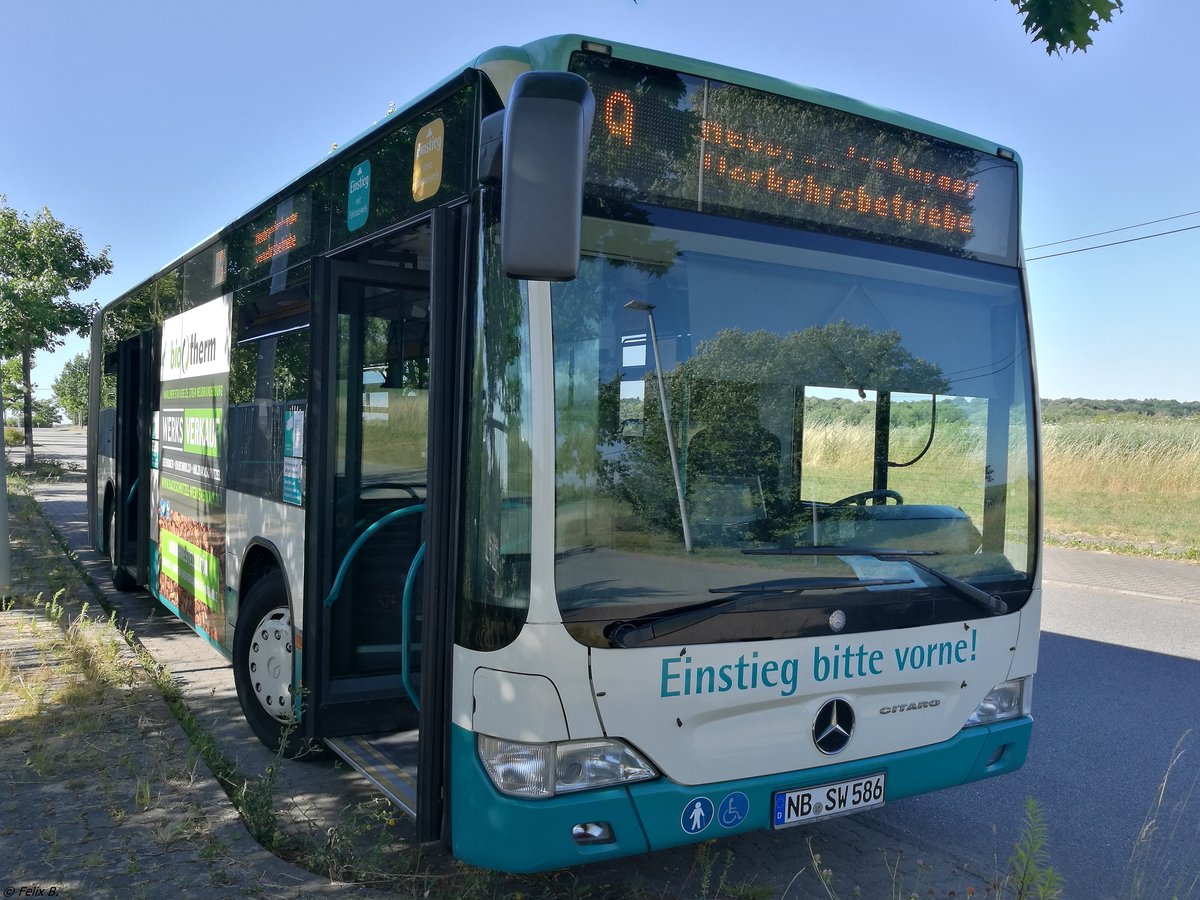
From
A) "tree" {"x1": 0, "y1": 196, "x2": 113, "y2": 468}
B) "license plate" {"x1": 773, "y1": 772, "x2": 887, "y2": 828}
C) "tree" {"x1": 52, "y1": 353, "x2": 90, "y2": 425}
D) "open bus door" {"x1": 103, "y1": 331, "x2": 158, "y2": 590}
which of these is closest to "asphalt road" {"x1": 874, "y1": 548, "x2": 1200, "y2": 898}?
"license plate" {"x1": 773, "y1": 772, "x2": 887, "y2": 828}

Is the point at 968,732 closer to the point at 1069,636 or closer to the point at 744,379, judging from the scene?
Answer: the point at 744,379

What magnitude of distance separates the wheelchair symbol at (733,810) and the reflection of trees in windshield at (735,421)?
86cm

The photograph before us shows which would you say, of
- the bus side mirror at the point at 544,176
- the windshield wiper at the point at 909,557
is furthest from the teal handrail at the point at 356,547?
the bus side mirror at the point at 544,176

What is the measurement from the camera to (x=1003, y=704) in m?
4.00

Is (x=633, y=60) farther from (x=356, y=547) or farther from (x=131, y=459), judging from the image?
(x=131, y=459)

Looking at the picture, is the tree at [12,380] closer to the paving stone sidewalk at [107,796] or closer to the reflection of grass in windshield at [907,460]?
the paving stone sidewalk at [107,796]

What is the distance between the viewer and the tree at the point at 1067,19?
3762 millimetres

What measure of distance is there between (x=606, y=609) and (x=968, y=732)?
5.54 ft

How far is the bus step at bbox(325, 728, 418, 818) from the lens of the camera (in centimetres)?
396

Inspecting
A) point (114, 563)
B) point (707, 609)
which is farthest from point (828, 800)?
point (114, 563)

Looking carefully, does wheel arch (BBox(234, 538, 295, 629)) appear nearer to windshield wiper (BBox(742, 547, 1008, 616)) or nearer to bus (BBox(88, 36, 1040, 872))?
bus (BBox(88, 36, 1040, 872))

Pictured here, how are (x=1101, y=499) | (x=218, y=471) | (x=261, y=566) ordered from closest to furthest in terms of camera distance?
(x=261, y=566) → (x=218, y=471) → (x=1101, y=499)

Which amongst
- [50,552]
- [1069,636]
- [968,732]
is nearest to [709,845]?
[968,732]

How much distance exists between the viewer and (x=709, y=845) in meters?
4.20
